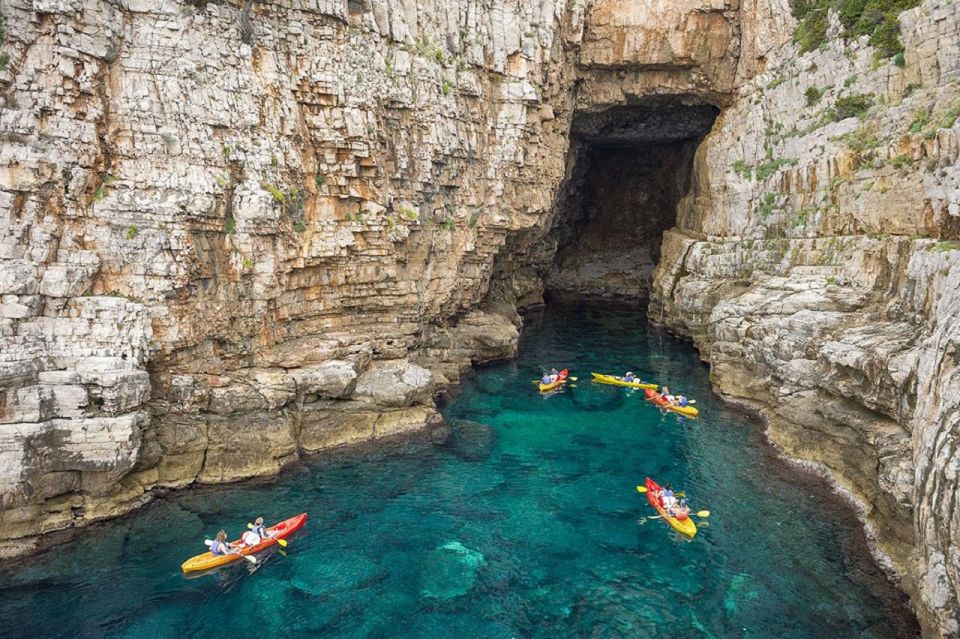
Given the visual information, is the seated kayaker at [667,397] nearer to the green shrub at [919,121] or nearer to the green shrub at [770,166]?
the green shrub at [770,166]

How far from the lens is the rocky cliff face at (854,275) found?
16391 mm

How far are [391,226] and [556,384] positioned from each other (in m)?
12.9

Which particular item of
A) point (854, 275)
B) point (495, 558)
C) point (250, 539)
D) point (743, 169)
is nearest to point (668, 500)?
point (495, 558)

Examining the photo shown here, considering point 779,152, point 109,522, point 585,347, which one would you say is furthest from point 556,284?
point 109,522

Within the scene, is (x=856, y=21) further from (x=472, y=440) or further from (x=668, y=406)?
(x=472, y=440)

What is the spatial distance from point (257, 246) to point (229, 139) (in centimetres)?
414

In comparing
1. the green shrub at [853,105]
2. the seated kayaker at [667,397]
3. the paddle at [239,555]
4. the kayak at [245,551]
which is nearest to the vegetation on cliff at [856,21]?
the green shrub at [853,105]

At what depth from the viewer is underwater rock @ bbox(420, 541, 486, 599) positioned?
60.8ft

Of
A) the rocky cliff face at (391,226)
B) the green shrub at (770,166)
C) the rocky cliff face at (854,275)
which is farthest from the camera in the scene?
the green shrub at (770,166)

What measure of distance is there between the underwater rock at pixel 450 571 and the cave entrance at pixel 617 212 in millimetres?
35565

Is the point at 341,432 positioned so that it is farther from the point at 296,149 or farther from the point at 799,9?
the point at 799,9

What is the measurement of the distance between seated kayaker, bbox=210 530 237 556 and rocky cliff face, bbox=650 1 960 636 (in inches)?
719

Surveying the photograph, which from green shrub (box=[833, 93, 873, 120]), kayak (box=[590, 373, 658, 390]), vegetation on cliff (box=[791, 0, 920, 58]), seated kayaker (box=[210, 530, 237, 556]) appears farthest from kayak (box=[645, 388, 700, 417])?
seated kayaker (box=[210, 530, 237, 556])

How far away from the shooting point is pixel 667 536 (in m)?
21.3
